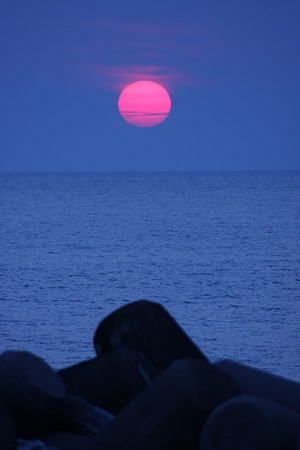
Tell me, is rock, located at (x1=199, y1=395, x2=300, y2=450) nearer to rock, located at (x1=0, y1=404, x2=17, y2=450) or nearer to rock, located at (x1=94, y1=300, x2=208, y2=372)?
rock, located at (x1=0, y1=404, x2=17, y2=450)

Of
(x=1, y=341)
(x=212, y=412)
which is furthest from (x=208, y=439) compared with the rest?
(x=1, y=341)

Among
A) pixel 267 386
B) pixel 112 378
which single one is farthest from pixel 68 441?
pixel 267 386

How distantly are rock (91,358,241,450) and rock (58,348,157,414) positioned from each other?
0.78m

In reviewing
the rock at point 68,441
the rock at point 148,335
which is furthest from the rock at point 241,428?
the rock at point 148,335

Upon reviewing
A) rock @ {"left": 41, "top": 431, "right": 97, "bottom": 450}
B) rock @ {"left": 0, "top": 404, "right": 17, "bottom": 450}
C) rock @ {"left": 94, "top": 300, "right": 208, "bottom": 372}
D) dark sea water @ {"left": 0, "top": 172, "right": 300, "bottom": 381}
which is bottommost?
rock @ {"left": 41, "top": 431, "right": 97, "bottom": 450}

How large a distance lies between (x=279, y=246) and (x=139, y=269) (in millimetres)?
12380

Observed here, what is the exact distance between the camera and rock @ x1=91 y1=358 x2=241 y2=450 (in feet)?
12.1

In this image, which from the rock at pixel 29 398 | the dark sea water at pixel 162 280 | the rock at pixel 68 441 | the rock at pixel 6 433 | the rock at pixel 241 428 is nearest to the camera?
the rock at pixel 241 428

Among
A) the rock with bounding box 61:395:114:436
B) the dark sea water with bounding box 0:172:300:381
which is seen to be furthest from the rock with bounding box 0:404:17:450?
the dark sea water with bounding box 0:172:300:381

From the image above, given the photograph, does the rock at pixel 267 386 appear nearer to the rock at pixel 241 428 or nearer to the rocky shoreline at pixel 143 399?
the rocky shoreline at pixel 143 399

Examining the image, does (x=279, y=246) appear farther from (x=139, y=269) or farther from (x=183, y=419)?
(x=183, y=419)

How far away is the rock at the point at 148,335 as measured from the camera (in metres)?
4.98

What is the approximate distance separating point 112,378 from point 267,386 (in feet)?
3.14

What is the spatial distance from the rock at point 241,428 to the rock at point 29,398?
3.27 ft
